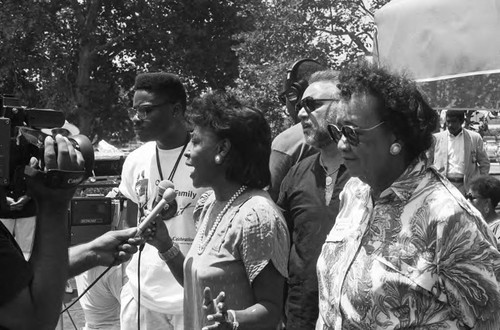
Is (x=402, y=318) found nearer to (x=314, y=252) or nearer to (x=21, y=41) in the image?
A: (x=314, y=252)

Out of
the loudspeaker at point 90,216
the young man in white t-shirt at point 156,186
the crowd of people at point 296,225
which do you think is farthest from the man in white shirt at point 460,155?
the young man in white t-shirt at point 156,186

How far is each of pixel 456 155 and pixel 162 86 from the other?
5648mm

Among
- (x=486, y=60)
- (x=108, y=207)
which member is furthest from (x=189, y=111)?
(x=108, y=207)

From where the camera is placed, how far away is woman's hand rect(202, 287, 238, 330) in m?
2.96

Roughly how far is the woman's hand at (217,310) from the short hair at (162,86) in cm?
205

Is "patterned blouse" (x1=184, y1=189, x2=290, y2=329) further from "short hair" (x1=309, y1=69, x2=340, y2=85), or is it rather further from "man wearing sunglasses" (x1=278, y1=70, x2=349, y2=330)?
"short hair" (x1=309, y1=69, x2=340, y2=85)

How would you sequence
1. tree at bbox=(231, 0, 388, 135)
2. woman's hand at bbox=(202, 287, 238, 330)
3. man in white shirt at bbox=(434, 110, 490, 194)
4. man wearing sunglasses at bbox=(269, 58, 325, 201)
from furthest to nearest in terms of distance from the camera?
tree at bbox=(231, 0, 388, 135), man in white shirt at bbox=(434, 110, 490, 194), man wearing sunglasses at bbox=(269, 58, 325, 201), woman's hand at bbox=(202, 287, 238, 330)

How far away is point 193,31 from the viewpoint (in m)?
21.8

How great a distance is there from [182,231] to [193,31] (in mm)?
17883

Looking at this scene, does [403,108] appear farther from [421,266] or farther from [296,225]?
[296,225]

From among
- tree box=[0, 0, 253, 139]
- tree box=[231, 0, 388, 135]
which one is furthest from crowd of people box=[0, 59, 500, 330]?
tree box=[231, 0, 388, 135]

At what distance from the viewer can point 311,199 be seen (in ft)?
12.8

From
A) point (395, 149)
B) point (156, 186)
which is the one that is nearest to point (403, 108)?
point (395, 149)

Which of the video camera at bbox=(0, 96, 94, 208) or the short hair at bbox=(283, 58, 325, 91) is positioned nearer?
the video camera at bbox=(0, 96, 94, 208)
